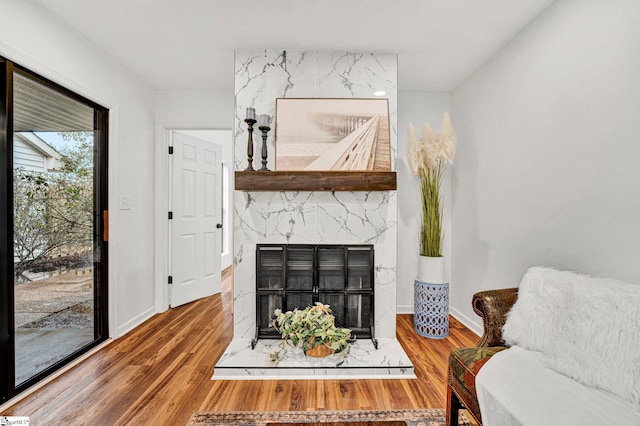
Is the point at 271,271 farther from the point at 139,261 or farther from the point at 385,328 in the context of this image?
the point at 139,261

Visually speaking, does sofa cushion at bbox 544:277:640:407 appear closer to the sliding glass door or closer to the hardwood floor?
the hardwood floor

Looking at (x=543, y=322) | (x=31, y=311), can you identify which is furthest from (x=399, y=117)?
(x=31, y=311)

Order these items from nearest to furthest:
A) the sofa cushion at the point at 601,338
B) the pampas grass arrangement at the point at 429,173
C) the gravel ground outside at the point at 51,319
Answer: the sofa cushion at the point at 601,338, the gravel ground outside at the point at 51,319, the pampas grass arrangement at the point at 429,173

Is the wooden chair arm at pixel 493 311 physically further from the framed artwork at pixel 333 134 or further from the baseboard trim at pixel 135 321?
the baseboard trim at pixel 135 321

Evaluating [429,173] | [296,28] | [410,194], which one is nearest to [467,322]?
[410,194]

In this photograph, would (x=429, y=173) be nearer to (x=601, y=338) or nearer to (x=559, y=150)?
(x=559, y=150)

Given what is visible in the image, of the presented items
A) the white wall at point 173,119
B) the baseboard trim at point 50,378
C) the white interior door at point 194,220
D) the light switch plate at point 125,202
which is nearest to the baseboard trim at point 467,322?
the white interior door at point 194,220

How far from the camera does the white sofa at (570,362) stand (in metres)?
1.08

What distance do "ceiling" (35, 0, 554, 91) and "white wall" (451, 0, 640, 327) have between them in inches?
11.5

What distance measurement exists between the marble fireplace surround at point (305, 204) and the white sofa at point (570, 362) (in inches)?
48.1

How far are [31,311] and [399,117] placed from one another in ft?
11.9

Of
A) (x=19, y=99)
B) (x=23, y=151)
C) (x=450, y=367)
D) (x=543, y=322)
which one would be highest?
(x=19, y=99)

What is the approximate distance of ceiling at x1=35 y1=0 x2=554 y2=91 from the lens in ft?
6.64

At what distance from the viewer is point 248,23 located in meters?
2.21
